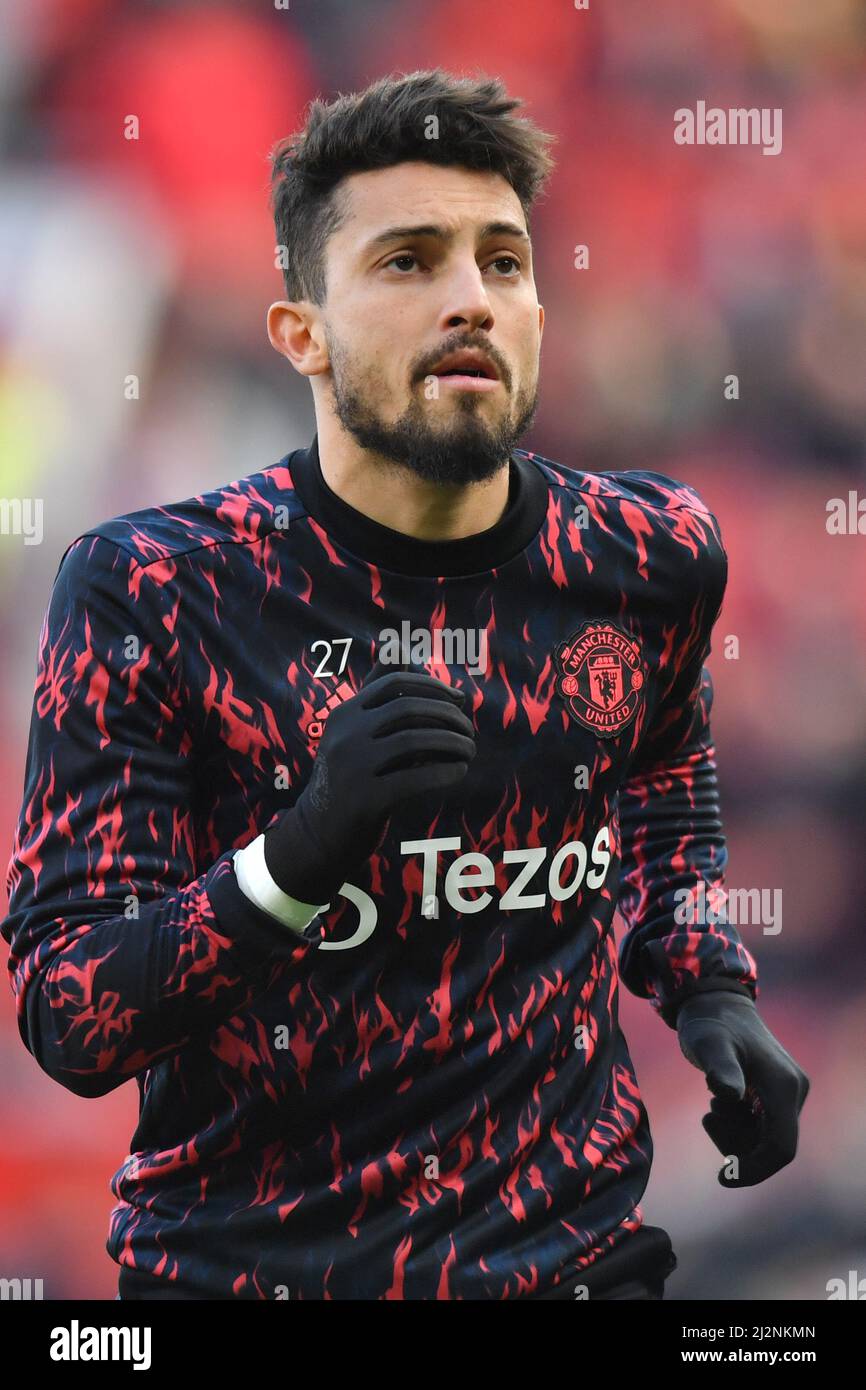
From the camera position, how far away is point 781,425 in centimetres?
343

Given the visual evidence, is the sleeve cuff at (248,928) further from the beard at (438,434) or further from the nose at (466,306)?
the nose at (466,306)

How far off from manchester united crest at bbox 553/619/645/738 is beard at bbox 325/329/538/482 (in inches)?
7.9

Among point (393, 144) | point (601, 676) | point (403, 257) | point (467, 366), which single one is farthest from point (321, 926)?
point (393, 144)

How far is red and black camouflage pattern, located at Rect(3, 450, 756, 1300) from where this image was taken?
1489 mm

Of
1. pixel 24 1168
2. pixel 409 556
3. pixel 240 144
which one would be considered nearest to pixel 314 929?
pixel 409 556

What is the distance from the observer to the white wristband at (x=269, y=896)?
4.45 feet

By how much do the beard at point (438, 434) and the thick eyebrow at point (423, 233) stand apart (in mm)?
108

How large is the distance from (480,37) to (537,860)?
2300 millimetres

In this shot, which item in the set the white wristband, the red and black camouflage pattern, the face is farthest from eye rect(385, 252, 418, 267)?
the white wristband

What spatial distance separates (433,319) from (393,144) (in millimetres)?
205

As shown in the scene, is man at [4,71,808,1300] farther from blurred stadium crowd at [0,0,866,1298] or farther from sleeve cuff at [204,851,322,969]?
blurred stadium crowd at [0,0,866,1298]

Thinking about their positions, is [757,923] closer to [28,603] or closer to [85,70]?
[28,603]

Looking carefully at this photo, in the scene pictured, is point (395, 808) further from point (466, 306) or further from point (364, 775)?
point (466, 306)

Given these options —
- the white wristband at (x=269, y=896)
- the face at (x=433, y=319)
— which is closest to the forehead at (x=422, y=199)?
the face at (x=433, y=319)
